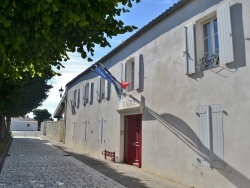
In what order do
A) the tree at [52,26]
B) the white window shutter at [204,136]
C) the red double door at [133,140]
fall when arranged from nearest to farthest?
the tree at [52,26]
the white window shutter at [204,136]
the red double door at [133,140]

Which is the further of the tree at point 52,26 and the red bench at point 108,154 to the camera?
the red bench at point 108,154

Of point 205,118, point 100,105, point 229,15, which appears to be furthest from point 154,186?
point 100,105

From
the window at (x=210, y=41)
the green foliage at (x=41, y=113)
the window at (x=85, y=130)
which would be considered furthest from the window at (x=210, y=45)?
the green foliage at (x=41, y=113)

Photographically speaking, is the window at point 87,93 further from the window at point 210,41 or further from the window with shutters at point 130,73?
the window at point 210,41

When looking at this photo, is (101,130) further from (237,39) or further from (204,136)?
(237,39)

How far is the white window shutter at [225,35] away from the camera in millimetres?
6781

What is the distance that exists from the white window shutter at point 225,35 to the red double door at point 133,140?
553cm

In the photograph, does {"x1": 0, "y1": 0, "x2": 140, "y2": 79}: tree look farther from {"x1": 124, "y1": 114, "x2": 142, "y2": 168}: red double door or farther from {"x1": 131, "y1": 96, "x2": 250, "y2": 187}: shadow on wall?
{"x1": 124, "y1": 114, "x2": 142, "y2": 168}: red double door

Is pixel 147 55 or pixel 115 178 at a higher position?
pixel 147 55

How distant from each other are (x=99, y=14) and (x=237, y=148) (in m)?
4.28

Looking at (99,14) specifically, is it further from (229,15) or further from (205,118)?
(205,118)

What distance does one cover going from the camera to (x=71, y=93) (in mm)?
24359

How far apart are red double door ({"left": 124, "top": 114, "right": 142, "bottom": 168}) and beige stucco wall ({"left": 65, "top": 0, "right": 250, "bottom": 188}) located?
29 centimetres

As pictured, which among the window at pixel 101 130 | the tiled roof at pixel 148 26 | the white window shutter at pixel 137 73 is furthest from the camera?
the window at pixel 101 130
